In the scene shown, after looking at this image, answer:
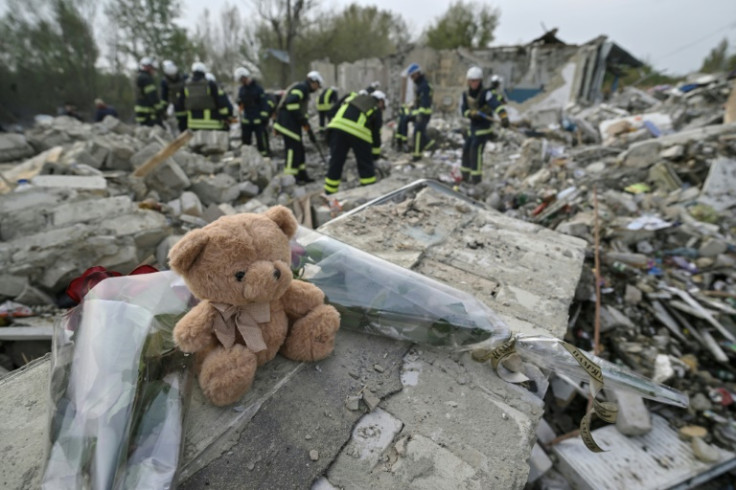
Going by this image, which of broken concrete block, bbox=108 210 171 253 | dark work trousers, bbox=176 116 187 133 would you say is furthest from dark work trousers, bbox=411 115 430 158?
broken concrete block, bbox=108 210 171 253

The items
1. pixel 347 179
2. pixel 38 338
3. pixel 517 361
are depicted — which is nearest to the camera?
pixel 517 361

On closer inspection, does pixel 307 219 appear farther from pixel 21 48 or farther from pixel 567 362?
pixel 21 48

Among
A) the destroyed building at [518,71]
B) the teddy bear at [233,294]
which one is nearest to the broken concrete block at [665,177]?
the teddy bear at [233,294]

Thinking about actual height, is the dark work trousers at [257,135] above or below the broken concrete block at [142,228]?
above

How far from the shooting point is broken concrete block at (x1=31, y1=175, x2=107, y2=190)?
11.8ft

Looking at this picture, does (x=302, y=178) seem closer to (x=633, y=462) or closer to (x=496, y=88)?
(x=496, y=88)

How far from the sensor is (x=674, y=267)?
3.73m

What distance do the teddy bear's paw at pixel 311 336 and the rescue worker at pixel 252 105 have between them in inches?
253

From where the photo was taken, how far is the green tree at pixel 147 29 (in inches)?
642

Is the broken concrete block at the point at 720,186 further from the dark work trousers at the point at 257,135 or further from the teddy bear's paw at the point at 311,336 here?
the dark work trousers at the point at 257,135

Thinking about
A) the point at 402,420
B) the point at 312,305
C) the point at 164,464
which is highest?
the point at 312,305

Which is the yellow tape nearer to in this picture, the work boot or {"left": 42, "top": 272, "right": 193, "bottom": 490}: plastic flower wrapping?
{"left": 42, "top": 272, "right": 193, "bottom": 490}: plastic flower wrapping

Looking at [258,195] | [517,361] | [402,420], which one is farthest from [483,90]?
[402,420]

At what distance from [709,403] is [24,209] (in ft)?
18.8
